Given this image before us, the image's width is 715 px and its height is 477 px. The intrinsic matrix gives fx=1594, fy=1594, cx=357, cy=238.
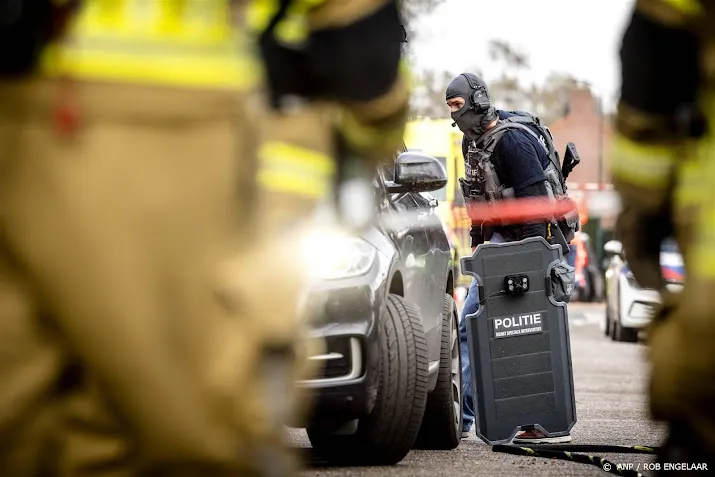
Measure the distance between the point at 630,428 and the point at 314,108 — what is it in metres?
6.95

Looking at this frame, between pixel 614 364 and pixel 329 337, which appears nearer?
pixel 329 337

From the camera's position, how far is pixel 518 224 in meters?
9.59

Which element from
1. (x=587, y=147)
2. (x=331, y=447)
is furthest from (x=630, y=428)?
(x=587, y=147)

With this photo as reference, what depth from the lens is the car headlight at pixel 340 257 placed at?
7082 mm

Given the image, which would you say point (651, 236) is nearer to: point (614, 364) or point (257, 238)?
point (257, 238)

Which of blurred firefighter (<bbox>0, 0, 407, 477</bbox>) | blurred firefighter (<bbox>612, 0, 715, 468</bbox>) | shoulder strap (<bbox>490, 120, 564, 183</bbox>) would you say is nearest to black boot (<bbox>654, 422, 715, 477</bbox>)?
blurred firefighter (<bbox>612, 0, 715, 468</bbox>)

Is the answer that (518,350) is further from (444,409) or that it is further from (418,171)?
(418,171)

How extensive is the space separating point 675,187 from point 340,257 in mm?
3698

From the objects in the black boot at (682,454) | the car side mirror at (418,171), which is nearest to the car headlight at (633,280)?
the black boot at (682,454)

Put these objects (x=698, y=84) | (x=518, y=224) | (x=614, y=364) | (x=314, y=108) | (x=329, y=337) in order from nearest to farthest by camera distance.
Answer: (x=314, y=108), (x=698, y=84), (x=329, y=337), (x=518, y=224), (x=614, y=364)

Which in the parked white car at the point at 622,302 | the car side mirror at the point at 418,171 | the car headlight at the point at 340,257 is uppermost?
the car side mirror at the point at 418,171

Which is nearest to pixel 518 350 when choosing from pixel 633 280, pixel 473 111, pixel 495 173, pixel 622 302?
pixel 495 173

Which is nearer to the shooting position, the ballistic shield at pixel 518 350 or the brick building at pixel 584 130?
the ballistic shield at pixel 518 350

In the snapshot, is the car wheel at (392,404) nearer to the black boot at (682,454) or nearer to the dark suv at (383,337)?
the dark suv at (383,337)
